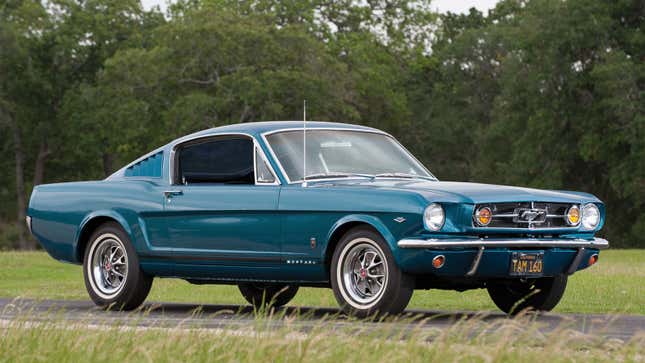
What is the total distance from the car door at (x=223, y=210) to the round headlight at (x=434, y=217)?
1424 millimetres

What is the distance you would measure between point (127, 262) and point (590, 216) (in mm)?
3984

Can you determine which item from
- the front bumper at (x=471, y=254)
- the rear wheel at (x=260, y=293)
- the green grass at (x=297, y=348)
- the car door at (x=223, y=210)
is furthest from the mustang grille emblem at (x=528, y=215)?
the green grass at (x=297, y=348)

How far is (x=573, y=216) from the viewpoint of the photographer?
1039 centimetres

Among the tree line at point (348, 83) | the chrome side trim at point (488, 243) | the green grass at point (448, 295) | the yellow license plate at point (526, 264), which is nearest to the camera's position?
the chrome side trim at point (488, 243)

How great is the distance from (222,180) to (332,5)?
50.2 metres

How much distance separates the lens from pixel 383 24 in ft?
204

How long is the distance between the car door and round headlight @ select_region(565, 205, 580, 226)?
7.34 ft

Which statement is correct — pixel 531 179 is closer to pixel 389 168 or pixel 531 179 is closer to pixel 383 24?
pixel 383 24

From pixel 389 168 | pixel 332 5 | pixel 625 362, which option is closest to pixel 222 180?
pixel 389 168

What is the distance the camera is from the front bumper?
9.52 metres

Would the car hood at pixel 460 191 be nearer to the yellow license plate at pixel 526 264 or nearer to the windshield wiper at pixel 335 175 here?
the windshield wiper at pixel 335 175

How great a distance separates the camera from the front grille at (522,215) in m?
9.86

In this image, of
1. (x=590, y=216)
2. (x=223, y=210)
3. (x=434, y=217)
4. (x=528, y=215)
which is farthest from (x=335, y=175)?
(x=590, y=216)

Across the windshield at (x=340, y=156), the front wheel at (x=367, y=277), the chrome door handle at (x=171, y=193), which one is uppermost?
the windshield at (x=340, y=156)
